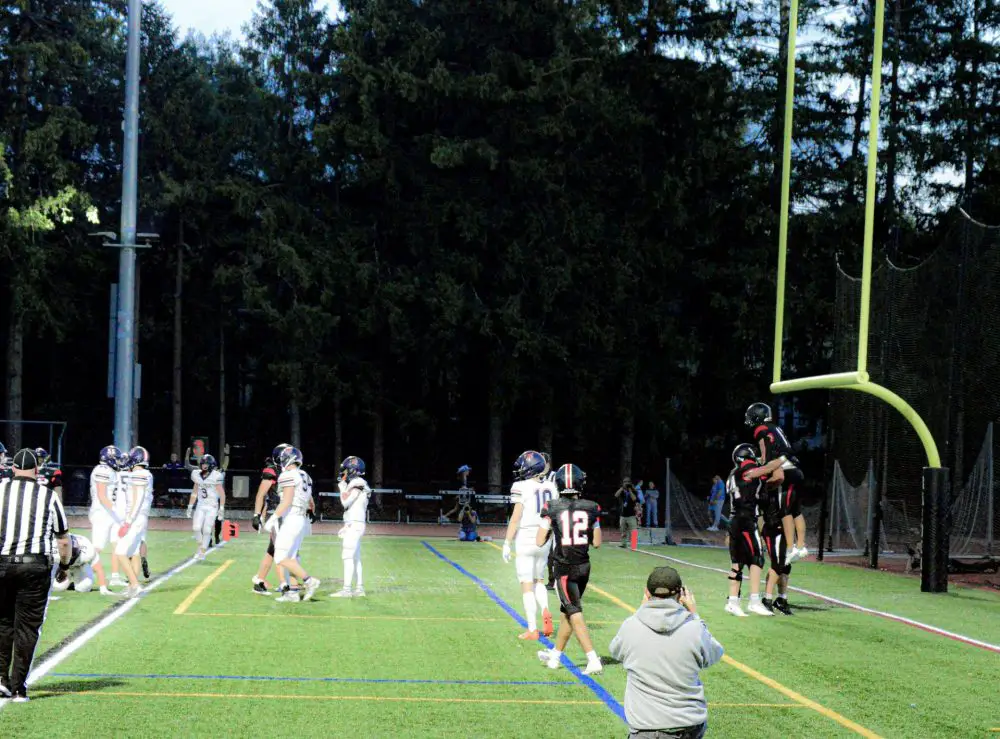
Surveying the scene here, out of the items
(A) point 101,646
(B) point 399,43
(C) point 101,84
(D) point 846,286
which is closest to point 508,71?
(B) point 399,43

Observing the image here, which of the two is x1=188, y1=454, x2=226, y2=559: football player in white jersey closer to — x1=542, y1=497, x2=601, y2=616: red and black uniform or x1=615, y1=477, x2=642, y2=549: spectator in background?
x1=615, y1=477, x2=642, y2=549: spectator in background

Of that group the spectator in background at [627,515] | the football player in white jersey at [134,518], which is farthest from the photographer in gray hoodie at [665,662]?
the spectator in background at [627,515]

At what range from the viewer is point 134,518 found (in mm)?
17219

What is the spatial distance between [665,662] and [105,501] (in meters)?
12.5

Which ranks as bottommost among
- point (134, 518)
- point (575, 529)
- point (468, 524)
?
point (468, 524)

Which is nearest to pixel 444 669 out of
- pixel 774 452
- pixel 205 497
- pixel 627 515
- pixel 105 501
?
pixel 774 452

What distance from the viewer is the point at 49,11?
49031mm

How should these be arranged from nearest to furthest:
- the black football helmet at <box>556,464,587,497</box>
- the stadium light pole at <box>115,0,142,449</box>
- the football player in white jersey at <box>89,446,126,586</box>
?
the black football helmet at <box>556,464,587,497</box> → the football player in white jersey at <box>89,446,126,586</box> → the stadium light pole at <box>115,0,142,449</box>

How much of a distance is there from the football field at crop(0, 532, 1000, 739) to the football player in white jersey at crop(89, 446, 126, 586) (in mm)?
1003

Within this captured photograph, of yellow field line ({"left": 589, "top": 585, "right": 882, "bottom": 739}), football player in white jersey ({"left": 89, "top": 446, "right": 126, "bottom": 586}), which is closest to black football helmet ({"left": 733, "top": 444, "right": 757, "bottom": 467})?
yellow field line ({"left": 589, "top": 585, "right": 882, "bottom": 739})

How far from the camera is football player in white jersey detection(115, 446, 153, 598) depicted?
16953 millimetres

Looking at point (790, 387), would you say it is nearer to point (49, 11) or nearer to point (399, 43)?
point (399, 43)

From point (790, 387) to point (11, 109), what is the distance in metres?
36.1

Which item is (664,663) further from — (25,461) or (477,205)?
(477,205)
